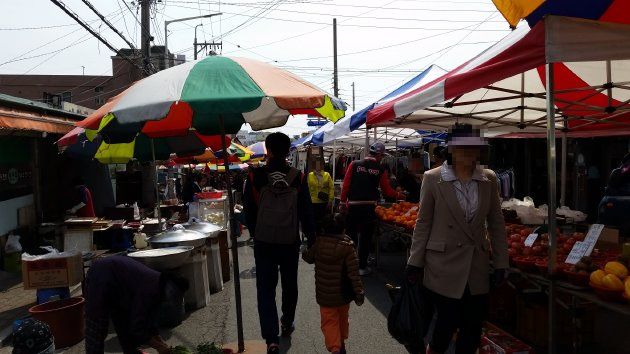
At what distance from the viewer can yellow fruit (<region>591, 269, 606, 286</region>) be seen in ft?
10.9

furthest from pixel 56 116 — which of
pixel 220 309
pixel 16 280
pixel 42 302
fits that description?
pixel 220 309

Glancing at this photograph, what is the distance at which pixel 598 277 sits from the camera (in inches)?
133

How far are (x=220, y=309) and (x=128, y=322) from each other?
2261 millimetres

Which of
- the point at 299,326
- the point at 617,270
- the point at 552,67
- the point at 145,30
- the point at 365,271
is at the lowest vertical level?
the point at 299,326

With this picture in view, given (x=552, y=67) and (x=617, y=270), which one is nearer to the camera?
(x=617, y=270)

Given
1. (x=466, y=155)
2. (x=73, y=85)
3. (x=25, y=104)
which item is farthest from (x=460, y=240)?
(x=73, y=85)

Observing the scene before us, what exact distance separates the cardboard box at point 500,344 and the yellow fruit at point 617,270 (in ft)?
3.17

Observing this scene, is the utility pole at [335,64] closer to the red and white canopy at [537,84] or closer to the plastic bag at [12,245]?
the red and white canopy at [537,84]

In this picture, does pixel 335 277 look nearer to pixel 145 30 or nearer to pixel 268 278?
pixel 268 278

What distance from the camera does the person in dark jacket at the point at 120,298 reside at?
13.4 ft

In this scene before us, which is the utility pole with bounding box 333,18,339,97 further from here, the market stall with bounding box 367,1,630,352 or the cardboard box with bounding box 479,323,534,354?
the cardboard box with bounding box 479,323,534,354

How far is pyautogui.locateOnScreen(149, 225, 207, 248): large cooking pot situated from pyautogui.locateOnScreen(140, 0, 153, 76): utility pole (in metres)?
12.0

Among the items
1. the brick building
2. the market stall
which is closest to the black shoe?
the market stall

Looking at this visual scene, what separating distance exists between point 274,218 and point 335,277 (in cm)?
A: 78
